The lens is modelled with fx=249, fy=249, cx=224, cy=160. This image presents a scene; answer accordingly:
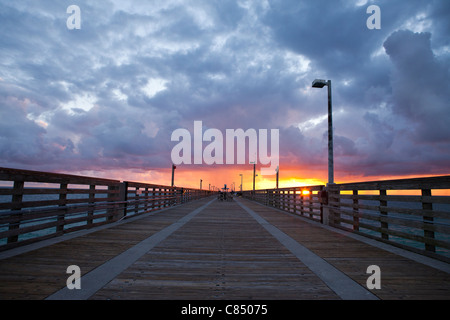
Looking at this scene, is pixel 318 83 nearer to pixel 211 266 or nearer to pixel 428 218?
pixel 428 218

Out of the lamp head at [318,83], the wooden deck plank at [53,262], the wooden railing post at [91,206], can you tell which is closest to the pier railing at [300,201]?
the lamp head at [318,83]

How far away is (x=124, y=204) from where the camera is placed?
9453 millimetres

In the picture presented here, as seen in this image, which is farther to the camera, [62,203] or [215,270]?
[62,203]

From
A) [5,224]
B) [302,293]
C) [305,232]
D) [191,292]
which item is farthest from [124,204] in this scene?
[302,293]

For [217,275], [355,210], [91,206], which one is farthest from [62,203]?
[355,210]

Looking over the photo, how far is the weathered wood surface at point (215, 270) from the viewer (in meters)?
3.05

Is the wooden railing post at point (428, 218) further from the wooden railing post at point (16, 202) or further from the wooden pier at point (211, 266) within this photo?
the wooden railing post at point (16, 202)

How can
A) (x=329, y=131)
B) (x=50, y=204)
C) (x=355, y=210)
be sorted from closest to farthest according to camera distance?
(x=50, y=204) → (x=355, y=210) → (x=329, y=131)

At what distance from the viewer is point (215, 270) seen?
3.84m

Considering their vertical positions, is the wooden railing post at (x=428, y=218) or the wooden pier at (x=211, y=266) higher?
the wooden railing post at (x=428, y=218)

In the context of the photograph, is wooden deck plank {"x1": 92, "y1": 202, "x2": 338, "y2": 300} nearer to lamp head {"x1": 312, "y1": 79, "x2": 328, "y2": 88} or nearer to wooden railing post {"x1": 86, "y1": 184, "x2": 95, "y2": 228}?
wooden railing post {"x1": 86, "y1": 184, "x2": 95, "y2": 228}

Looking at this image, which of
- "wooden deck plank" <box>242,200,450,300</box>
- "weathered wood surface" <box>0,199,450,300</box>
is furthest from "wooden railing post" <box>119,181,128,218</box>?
"wooden deck plank" <box>242,200,450,300</box>

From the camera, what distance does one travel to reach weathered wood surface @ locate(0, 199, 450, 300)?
3051mm

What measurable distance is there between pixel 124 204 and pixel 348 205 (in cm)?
778
